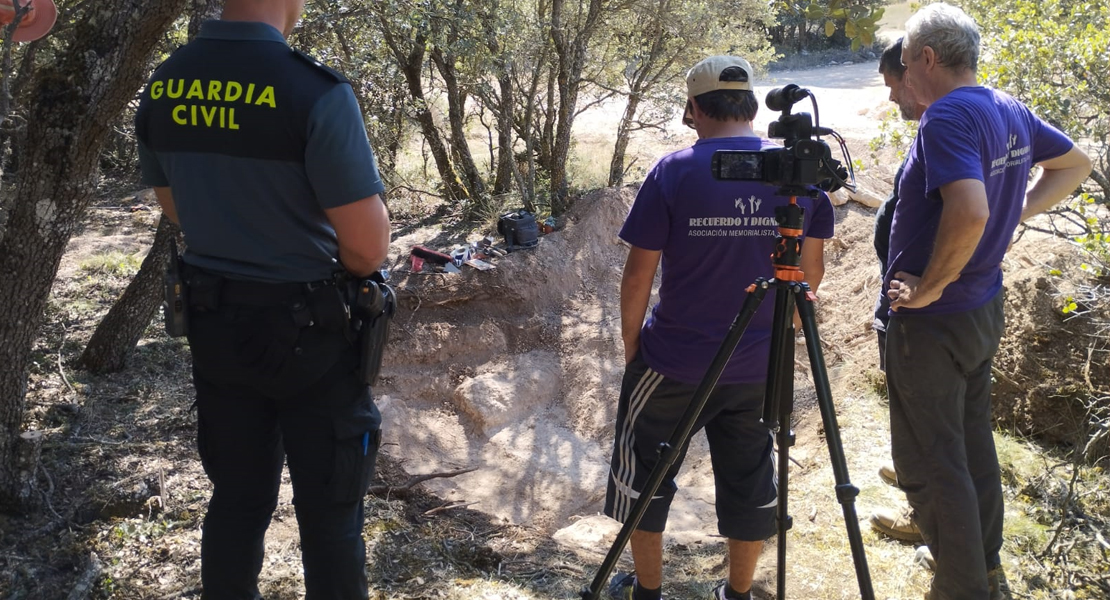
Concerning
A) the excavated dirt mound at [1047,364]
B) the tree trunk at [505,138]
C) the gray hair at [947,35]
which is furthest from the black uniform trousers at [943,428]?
the tree trunk at [505,138]

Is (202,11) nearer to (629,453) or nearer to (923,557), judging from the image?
(629,453)

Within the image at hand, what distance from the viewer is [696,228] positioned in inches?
99.3

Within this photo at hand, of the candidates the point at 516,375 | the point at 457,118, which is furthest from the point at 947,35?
the point at 457,118

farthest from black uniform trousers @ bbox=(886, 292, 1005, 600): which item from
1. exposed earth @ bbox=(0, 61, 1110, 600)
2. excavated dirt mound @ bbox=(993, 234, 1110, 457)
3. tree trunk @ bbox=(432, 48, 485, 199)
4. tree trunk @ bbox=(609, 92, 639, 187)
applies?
tree trunk @ bbox=(609, 92, 639, 187)

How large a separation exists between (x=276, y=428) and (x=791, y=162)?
5.01ft

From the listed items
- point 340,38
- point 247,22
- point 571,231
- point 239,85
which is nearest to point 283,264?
point 239,85

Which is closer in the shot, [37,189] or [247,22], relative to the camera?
[247,22]

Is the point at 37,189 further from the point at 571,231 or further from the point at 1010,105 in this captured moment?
the point at 571,231

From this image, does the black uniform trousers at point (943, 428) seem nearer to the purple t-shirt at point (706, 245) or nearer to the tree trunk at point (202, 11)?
the purple t-shirt at point (706, 245)

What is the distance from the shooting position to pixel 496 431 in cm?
622

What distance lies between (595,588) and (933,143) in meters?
1.58

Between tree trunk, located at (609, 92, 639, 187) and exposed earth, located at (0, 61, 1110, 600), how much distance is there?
0.54m

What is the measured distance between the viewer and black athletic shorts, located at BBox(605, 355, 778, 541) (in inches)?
105

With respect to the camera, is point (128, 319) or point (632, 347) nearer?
point (632, 347)
